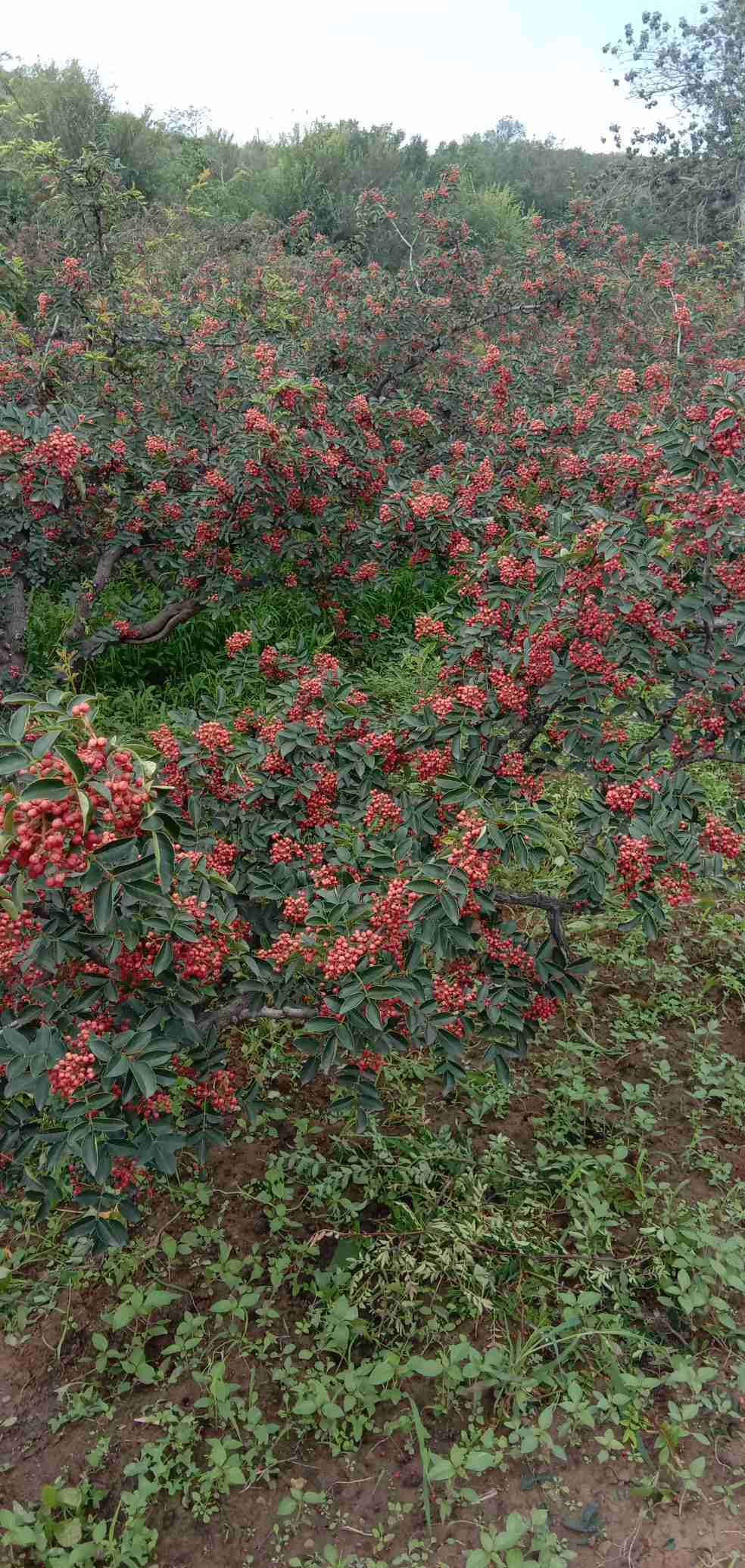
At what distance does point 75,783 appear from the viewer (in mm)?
1555

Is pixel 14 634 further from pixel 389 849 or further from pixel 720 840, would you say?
pixel 720 840

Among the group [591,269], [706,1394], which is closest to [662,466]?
[706,1394]

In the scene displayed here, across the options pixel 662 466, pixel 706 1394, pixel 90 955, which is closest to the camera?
pixel 90 955

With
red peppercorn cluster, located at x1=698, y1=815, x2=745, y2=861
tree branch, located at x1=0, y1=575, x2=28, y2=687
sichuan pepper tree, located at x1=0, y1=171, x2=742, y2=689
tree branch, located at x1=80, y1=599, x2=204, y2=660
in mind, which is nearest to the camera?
red peppercorn cluster, located at x1=698, y1=815, x2=745, y2=861

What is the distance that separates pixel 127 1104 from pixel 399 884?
0.81 metres

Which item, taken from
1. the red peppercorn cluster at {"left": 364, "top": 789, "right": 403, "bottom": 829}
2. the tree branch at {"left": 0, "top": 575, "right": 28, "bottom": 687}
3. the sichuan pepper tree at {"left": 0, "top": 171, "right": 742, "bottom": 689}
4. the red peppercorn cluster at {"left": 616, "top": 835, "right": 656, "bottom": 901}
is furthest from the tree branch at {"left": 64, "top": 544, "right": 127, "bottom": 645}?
the red peppercorn cluster at {"left": 616, "top": 835, "right": 656, "bottom": 901}

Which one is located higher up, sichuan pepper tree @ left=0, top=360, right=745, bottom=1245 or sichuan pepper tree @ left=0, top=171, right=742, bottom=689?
sichuan pepper tree @ left=0, top=171, right=742, bottom=689

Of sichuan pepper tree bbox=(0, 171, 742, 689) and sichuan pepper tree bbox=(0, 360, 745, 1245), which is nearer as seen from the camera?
sichuan pepper tree bbox=(0, 360, 745, 1245)

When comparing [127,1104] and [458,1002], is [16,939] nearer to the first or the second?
[127,1104]

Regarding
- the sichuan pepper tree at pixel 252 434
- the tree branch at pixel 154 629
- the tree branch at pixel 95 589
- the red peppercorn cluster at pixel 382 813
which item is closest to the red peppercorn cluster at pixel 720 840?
the red peppercorn cluster at pixel 382 813

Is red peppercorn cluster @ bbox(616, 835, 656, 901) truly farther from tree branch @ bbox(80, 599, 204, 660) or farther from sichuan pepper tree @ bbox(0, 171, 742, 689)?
tree branch @ bbox(80, 599, 204, 660)

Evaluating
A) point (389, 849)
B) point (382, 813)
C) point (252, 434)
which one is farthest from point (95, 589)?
point (389, 849)

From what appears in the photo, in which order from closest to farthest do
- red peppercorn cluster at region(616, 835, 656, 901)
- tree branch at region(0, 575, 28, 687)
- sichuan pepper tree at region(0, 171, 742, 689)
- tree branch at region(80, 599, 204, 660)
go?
red peppercorn cluster at region(616, 835, 656, 901)
sichuan pepper tree at region(0, 171, 742, 689)
tree branch at region(0, 575, 28, 687)
tree branch at region(80, 599, 204, 660)

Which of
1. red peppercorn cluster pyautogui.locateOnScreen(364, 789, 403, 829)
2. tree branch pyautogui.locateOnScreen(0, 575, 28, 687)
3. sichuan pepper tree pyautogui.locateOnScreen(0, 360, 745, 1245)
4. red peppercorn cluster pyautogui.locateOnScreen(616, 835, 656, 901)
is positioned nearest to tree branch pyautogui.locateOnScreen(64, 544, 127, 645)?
tree branch pyautogui.locateOnScreen(0, 575, 28, 687)
